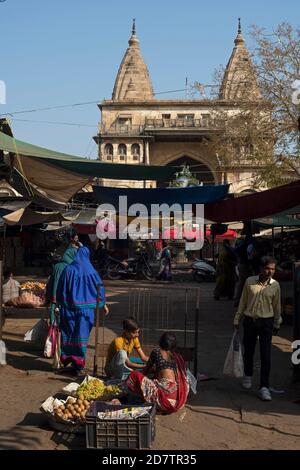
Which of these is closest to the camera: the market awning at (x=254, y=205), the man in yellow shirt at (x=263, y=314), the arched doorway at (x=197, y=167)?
the man in yellow shirt at (x=263, y=314)

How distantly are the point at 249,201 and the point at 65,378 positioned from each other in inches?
172

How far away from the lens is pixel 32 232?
80.2ft

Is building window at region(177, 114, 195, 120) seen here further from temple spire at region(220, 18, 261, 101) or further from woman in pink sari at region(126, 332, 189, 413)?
woman in pink sari at region(126, 332, 189, 413)

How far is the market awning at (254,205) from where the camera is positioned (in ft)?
27.2

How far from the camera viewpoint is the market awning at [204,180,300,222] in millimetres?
8281

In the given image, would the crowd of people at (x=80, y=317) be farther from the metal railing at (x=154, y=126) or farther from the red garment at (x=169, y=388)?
the metal railing at (x=154, y=126)

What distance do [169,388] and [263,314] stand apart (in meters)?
1.19

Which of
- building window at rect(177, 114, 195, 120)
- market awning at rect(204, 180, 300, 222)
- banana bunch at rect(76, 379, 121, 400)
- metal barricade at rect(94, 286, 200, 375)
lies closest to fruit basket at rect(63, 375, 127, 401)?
banana bunch at rect(76, 379, 121, 400)

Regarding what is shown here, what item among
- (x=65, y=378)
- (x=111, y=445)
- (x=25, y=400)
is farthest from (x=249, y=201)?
(x=111, y=445)

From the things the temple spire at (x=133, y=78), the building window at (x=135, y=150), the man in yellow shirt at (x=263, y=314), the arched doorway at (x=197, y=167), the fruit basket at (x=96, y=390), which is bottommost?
the fruit basket at (x=96, y=390)

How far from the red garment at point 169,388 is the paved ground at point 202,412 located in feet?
0.33

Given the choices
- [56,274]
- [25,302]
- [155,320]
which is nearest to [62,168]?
[56,274]

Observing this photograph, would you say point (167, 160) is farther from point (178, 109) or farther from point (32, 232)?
point (32, 232)

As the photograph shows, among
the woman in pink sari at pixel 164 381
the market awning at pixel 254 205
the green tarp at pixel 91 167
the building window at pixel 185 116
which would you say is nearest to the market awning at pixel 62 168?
the green tarp at pixel 91 167
